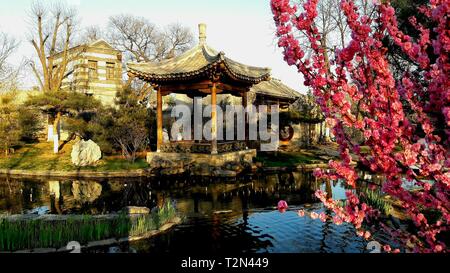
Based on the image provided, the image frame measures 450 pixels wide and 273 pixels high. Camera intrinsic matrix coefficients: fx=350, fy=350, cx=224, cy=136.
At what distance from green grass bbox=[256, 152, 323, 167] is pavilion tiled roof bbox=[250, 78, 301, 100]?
5.04 meters

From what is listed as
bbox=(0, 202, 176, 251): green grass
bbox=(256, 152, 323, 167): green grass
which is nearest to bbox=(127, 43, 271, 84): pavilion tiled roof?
bbox=(256, 152, 323, 167): green grass

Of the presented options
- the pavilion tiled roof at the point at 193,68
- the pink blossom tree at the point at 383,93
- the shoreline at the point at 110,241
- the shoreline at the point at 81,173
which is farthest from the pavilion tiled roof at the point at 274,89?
the pink blossom tree at the point at 383,93

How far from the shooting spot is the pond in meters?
6.66

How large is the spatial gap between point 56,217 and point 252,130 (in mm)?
A: 17390

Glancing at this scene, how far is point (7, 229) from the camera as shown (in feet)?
19.8

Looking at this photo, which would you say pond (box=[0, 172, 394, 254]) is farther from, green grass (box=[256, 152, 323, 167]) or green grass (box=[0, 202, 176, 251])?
green grass (box=[256, 152, 323, 167])

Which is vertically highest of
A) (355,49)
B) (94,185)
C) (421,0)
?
(421,0)

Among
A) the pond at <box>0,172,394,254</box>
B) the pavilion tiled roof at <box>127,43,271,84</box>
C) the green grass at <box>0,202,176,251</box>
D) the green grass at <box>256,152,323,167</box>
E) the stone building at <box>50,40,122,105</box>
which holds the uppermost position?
the stone building at <box>50,40,122,105</box>

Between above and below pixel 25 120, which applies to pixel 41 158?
below

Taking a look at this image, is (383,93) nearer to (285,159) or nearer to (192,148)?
(192,148)

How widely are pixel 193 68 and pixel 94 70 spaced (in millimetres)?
16090
